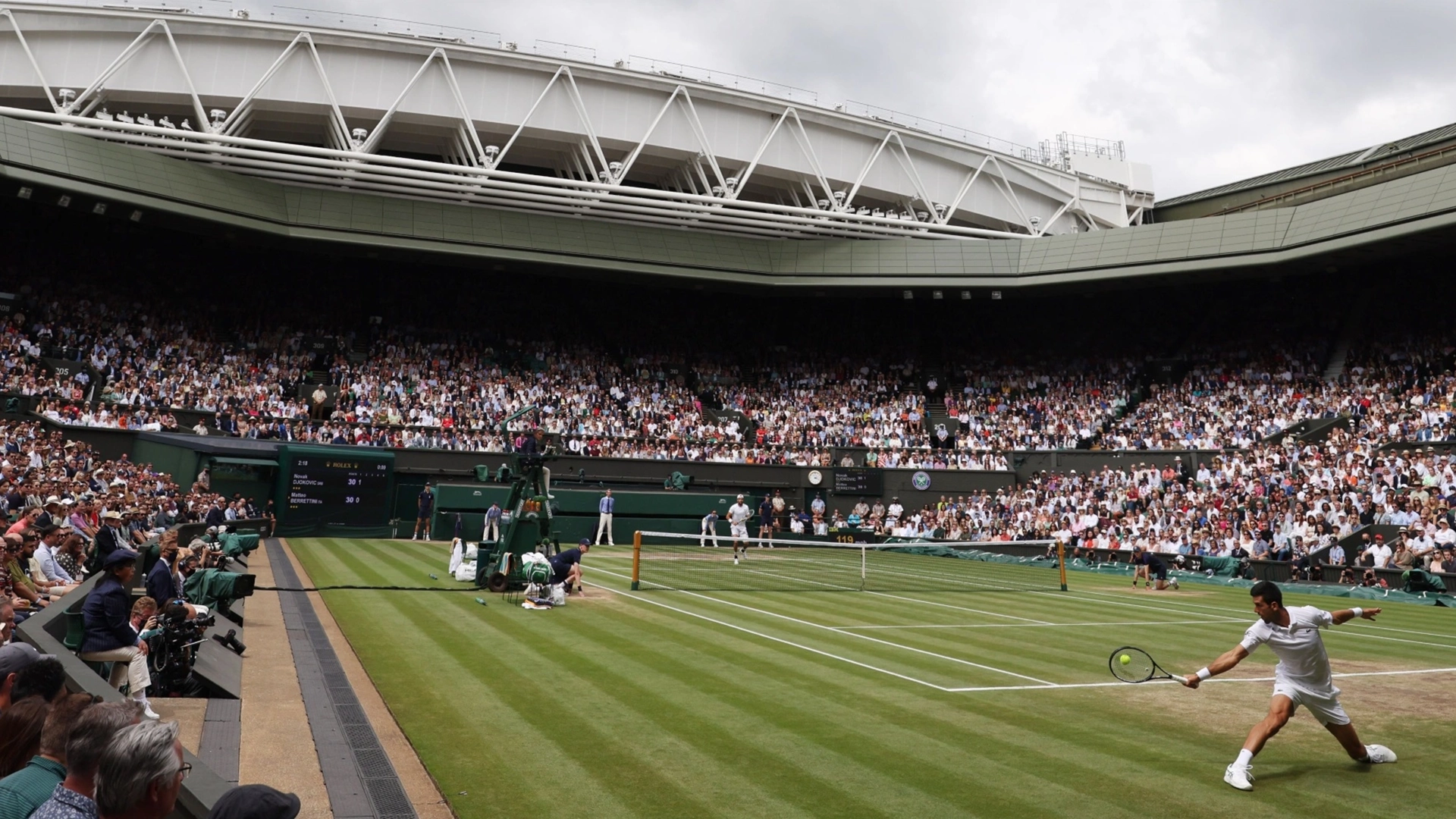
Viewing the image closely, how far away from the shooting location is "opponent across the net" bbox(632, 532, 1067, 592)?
23344mm

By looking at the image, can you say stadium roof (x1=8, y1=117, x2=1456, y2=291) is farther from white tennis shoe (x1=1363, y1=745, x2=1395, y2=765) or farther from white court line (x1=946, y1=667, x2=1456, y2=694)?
white tennis shoe (x1=1363, y1=745, x2=1395, y2=765)

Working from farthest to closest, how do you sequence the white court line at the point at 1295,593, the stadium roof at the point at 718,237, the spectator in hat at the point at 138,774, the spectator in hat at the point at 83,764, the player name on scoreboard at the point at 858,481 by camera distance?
the player name on scoreboard at the point at 858,481 → the stadium roof at the point at 718,237 → the white court line at the point at 1295,593 → the spectator in hat at the point at 83,764 → the spectator in hat at the point at 138,774

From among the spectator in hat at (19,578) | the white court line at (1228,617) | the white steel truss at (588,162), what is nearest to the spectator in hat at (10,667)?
the spectator in hat at (19,578)

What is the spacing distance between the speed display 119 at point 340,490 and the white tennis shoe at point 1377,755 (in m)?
33.0

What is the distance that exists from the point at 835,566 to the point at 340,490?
58.5 feet

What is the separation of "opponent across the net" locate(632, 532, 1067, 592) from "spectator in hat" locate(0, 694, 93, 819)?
1572cm

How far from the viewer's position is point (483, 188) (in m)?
42.1

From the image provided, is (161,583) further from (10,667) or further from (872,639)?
(872,639)

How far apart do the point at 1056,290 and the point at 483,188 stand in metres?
26.3

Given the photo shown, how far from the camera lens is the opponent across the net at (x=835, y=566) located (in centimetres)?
2334

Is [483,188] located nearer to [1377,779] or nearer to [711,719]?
[711,719]

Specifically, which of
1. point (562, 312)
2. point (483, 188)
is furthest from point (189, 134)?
point (562, 312)

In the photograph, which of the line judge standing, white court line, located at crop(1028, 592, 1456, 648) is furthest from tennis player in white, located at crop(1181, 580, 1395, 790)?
the line judge standing

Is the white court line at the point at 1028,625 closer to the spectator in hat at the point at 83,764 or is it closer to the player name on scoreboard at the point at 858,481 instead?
the spectator in hat at the point at 83,764
